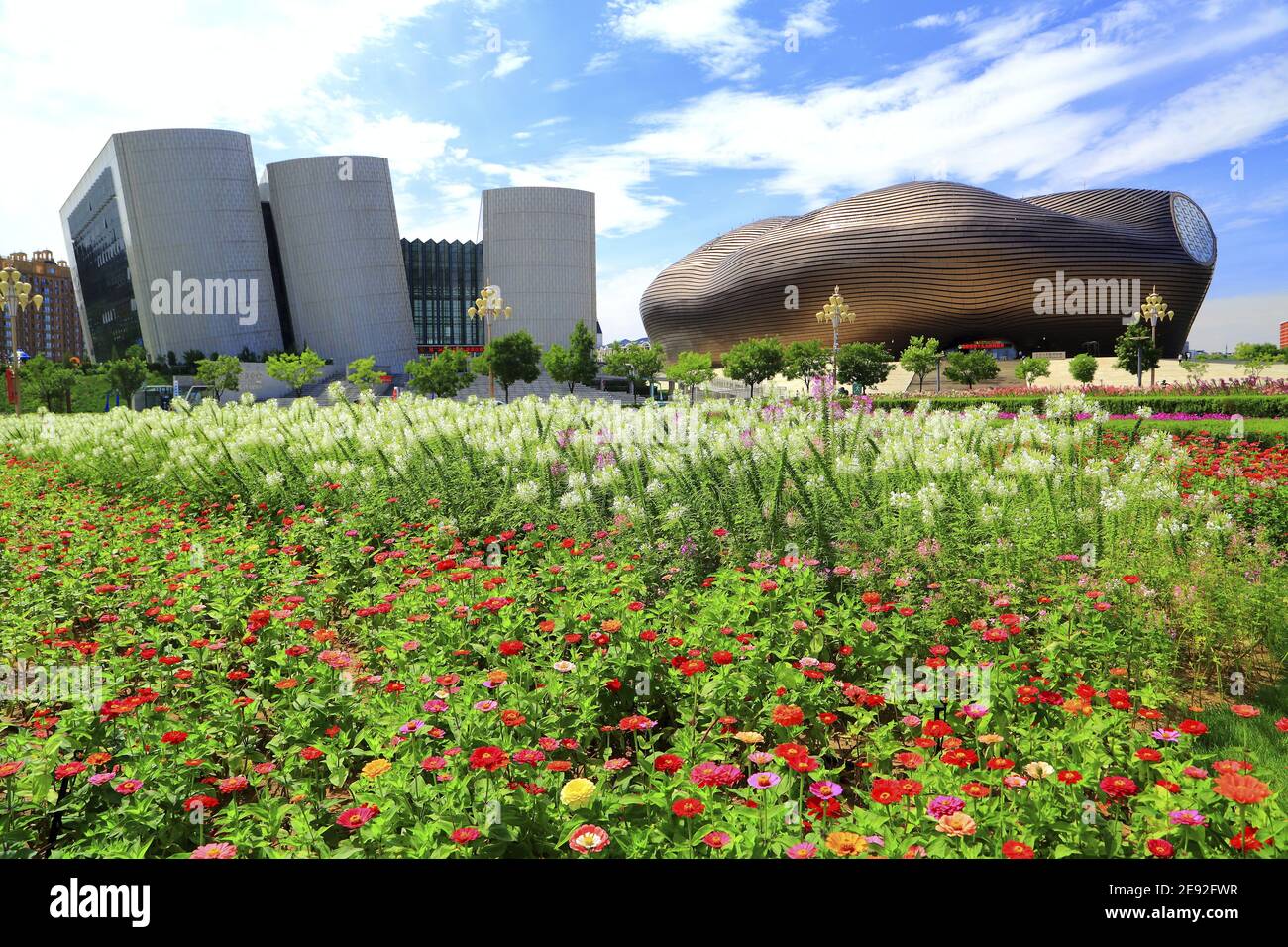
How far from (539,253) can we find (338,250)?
20326 mm

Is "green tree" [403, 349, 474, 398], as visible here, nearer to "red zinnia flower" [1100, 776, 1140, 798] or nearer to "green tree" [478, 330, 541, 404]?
"green tree" [478, 330, 541, 404]

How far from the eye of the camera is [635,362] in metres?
54.0

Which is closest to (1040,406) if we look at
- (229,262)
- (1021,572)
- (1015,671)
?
(1021,572)

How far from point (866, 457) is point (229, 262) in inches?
3093

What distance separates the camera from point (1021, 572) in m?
5.24

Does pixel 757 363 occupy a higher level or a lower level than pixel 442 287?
lower

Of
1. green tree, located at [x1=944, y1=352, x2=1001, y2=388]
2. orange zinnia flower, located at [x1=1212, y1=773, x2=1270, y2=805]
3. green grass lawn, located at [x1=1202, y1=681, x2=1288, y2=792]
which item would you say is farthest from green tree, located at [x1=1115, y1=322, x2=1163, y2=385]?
orange zinnia flower, located at [x1=1212, y1=773, x2=1270, y2=805]

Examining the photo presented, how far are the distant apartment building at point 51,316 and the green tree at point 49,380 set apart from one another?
112398 mm

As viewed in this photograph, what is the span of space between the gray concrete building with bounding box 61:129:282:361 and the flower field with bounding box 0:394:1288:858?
7272 cm

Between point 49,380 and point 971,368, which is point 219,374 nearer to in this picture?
point 49,380

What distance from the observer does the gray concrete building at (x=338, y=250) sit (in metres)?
71.9

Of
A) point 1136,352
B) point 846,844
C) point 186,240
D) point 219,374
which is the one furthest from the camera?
point 186,240

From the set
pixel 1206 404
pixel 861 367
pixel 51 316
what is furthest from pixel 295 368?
pixel 51 316
